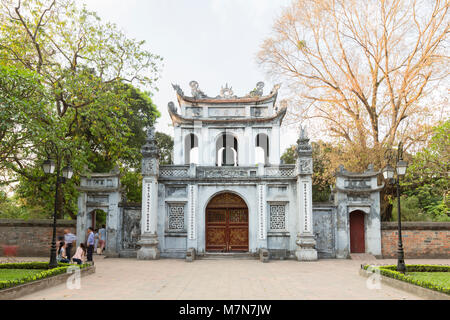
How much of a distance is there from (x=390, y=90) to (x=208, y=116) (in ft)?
31.8

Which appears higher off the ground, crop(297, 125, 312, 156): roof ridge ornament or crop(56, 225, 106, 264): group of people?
crop(297, 125, 312, 156): roof ridge ornament

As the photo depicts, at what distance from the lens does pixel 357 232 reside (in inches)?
653

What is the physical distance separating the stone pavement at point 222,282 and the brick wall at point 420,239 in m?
3.44

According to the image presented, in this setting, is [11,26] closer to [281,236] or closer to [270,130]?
[270,130]

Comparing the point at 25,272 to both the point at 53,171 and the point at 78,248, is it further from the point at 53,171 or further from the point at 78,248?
the point at 53,171

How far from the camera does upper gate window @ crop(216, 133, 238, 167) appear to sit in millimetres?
19844

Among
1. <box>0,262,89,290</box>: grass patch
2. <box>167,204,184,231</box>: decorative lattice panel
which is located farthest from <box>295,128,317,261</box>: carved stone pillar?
<box>0,262,89,290</box>: grass patch

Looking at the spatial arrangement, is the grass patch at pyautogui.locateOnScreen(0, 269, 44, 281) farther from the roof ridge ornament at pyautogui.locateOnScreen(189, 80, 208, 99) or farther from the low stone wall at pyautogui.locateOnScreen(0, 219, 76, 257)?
the roof ridge ornament at pyautogui.locateOnScreen(189, 80, 208, 99)

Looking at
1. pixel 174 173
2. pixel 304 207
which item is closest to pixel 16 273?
pixel 174 173

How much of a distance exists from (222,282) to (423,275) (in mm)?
5720

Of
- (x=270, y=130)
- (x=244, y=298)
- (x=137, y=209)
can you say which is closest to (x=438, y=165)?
(x=270, y=130)

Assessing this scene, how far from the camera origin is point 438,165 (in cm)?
1426

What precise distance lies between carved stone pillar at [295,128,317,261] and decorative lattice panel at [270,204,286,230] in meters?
0.77

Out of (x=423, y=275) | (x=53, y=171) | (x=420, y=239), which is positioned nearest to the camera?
(x=423, y=275)
